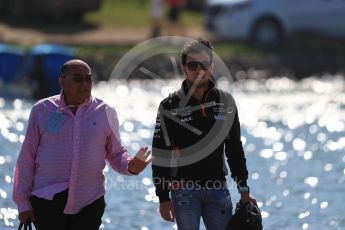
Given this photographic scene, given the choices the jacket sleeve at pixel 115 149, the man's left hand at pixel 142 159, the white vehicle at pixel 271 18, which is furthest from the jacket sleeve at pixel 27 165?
the white vehicle at pixel 271 18

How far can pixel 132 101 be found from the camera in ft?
76.2

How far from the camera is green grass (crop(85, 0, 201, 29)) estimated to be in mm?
32125

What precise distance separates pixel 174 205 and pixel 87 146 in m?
0.75

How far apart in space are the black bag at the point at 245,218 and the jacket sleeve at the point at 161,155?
0.48 metres

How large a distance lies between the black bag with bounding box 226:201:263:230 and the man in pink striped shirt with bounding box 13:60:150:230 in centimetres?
75

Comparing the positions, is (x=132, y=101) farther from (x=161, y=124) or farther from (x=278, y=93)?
(x=161, y=124)

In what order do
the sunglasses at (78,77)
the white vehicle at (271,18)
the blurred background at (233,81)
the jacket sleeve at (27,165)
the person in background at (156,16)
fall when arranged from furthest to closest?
the person in background at (156,16)
the white vehicle at (271,18)
the blurred background at (233,81)
the jacket sleeve at (27,165)
the sunglasses at (78,77)

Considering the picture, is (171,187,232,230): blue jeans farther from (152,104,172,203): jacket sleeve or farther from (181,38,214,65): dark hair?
(181,38,214,65): dark hair

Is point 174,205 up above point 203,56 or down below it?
below

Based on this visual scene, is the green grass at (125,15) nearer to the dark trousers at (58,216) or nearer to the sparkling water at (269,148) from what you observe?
the sparkling water at (269,148)

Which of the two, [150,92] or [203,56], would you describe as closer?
[203,56]

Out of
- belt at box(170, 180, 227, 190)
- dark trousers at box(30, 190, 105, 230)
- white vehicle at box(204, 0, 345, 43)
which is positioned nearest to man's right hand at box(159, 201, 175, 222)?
belt at box(170, 180, 227, 190)

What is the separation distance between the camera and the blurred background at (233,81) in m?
13.4

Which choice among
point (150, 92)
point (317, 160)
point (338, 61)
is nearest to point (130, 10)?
point (338, 61)
